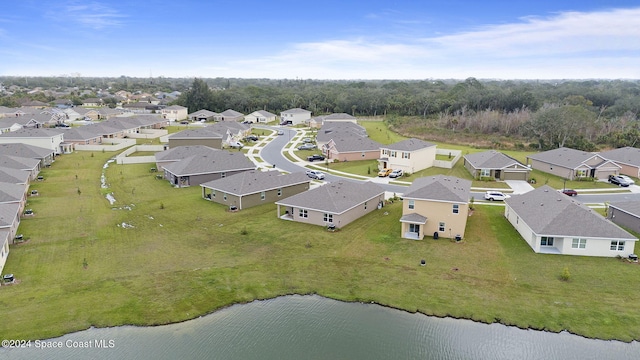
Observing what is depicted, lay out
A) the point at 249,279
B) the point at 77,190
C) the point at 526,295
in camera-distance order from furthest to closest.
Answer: the point at 77,190, the point at 249,279, the point at 526,295

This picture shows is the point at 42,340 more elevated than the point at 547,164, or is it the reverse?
the point at 547,164

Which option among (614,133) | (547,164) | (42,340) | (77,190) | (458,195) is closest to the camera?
(42,340)

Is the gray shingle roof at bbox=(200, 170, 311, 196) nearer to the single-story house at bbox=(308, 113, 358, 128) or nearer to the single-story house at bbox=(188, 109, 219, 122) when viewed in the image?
the single-story house at bbox=(308, 113, 358, 128)

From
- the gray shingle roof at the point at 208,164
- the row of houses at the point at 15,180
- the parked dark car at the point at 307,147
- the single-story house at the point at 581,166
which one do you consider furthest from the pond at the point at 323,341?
the parked dark car at the point at 307,147

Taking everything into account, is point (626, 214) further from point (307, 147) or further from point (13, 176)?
point (13, 176)

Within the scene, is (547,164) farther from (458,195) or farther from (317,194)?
(317,194)

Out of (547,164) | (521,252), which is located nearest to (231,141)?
(547,164)

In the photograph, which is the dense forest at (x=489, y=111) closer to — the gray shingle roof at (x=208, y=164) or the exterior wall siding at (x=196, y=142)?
the exterior wall siding at (x=196, y=142)
